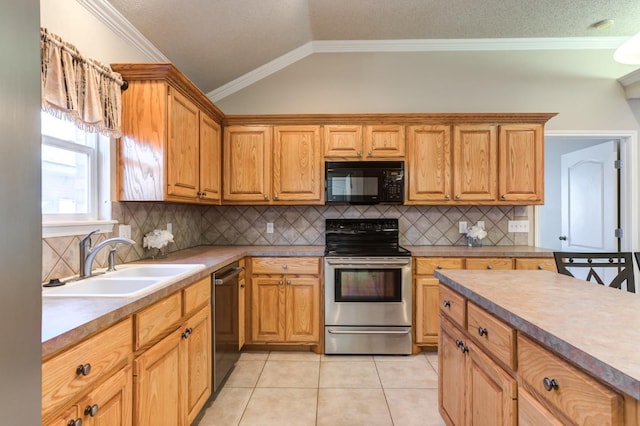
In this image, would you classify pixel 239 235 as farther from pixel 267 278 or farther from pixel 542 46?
pixel 542 46

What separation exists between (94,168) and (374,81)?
2.66 meters

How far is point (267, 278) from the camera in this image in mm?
2809

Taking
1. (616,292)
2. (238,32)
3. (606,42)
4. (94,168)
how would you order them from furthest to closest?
(606,42), (238,32), (94,168), (616,292)

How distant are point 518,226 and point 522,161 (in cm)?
72

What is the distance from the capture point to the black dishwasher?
6.84 feet

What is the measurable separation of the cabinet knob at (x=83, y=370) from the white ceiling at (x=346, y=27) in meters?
2.16

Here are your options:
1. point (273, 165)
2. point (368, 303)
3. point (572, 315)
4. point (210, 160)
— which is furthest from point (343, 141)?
point (572, 315)

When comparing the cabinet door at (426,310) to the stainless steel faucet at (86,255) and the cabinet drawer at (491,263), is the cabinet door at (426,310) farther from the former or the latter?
the stainless steel faucet at (86,255)

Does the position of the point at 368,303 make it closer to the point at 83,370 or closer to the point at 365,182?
the point at 365,182

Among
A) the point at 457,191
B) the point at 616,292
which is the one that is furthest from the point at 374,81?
the point at 616,292

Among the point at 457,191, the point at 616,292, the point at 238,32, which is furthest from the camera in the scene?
the point at 457,191

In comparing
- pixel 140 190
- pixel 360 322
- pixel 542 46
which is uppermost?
pixel 542 46

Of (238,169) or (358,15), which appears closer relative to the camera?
(358,15)

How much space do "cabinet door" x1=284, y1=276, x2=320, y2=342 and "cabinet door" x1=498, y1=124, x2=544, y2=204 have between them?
2009 millimetres
